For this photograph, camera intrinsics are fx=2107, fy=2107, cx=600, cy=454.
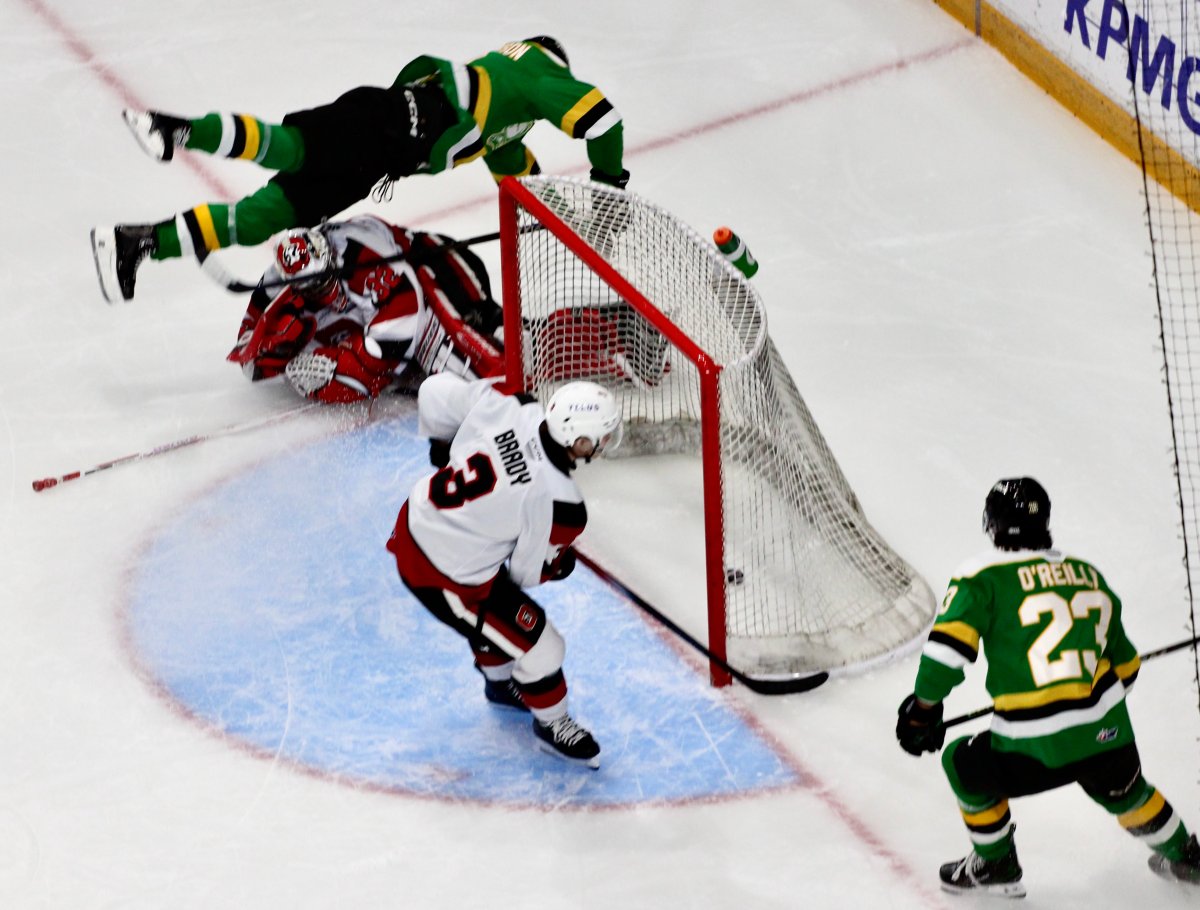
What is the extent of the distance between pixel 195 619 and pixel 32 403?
102cm

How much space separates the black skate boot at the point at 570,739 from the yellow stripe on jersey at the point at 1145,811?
1.00m

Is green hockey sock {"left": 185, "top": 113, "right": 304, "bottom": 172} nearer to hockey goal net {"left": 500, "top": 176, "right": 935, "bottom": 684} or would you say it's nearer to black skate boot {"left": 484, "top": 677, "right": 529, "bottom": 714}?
hockey goal net {"left": 500, "top": 176, "right": 935, "bottom": 684}

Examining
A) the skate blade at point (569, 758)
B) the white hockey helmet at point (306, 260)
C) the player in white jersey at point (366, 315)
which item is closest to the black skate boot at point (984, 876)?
the skate blade at point (569, 758)

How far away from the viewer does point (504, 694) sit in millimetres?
4172

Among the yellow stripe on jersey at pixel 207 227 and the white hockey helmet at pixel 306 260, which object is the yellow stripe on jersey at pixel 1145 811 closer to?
the white hockey helmet at pixel 306 260

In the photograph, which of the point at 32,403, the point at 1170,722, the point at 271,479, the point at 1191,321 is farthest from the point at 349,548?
the point at 1191,321

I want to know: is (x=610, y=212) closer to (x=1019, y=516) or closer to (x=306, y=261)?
(x=306, y=261)

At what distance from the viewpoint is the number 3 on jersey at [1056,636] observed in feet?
11.2

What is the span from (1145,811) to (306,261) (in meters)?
2.36

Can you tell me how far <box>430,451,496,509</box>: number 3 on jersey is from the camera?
3793 mm

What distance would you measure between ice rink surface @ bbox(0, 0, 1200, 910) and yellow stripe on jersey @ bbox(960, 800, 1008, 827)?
0.23 metres

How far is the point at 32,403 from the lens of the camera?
5.19 m

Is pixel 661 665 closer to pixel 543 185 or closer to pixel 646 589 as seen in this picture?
pixel 646 589

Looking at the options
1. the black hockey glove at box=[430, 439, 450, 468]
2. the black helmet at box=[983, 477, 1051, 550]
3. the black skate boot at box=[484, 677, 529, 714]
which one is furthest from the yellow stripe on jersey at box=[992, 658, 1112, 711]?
the black hockey glove at box=[430, 439, 450, 468]
